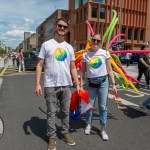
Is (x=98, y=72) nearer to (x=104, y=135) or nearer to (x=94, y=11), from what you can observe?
(x=104, y=135)

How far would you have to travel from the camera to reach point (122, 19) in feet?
158

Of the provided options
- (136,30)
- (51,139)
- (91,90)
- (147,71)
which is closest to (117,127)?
(91,90)

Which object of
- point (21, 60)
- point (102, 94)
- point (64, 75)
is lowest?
point (102, 94)

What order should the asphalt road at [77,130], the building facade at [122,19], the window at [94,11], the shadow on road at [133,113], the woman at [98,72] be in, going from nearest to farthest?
the asphalt road at [77,130] < the woman at [98,72] < the shadow on road at [133,113] < the window at [94,11] < the building facade at [122,19]

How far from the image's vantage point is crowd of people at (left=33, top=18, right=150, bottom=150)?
3.31 metres

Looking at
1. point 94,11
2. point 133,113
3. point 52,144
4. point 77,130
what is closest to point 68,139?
point 52,144

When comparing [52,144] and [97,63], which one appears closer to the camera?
[52,144]

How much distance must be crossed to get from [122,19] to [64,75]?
4767 centimetres

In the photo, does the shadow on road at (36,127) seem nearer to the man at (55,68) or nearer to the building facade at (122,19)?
the man at (55,68)

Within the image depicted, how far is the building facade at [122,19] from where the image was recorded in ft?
151

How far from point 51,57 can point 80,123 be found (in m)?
1.88

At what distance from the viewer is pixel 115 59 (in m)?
5.07

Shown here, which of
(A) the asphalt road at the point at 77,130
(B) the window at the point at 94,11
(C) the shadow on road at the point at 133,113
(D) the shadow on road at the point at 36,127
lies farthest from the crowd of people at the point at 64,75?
(B) the window at the point at 94,11

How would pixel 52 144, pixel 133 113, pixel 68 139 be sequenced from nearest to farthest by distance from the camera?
pixel 52 144
pixel 68 139
pixel 133 113
